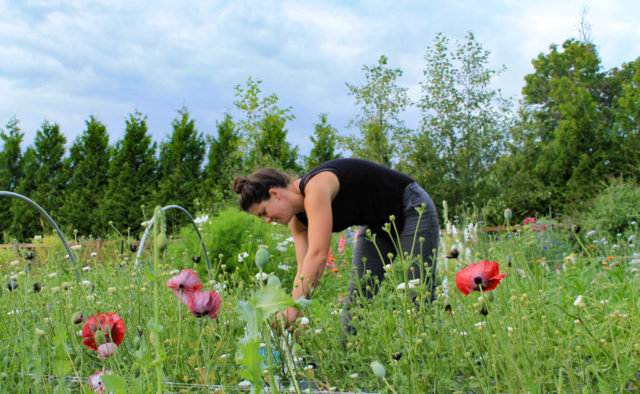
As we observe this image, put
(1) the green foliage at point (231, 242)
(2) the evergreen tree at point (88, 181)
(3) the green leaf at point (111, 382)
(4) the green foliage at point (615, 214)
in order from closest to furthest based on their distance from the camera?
(3) the green leaf at point (111, 382) < (1) the green foliage at point (231, 242) < (4) the green foliage at point (615, 214) < (2) the evergreen tree at point (88, 181)

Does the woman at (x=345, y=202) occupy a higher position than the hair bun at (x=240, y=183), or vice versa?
the hair bun at (x=240, y=183)

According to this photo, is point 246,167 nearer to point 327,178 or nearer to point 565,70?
point 327,178

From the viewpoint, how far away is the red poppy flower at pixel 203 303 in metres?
1.11

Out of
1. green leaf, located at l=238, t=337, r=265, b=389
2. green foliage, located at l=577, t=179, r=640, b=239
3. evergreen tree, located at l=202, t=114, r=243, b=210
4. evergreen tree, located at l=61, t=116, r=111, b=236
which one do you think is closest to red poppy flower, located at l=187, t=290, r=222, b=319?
green leaf, located at l=238, t=337, r=265, b=389

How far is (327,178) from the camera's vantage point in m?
2.34

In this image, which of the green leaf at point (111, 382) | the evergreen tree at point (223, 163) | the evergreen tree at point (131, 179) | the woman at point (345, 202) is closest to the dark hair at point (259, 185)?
the woman at point (345, 202)

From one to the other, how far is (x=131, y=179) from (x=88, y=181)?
980mm

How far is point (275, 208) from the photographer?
2.41 metres

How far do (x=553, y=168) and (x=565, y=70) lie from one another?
7.68 meters

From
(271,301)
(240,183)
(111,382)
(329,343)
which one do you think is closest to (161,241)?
(271,301)

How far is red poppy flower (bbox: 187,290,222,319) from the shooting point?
43.6 inches

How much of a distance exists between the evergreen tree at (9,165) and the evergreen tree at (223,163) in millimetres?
4515

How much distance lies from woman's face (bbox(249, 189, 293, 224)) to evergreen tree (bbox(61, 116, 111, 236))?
27.2ft

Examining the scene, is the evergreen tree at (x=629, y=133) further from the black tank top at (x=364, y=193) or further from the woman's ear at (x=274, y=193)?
the woman's ear at (x=274, y=193)
